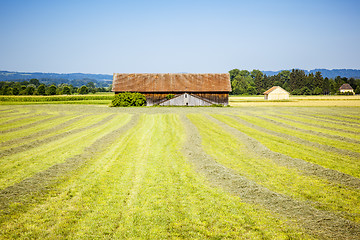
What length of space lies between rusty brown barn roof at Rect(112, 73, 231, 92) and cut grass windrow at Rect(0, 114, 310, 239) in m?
48.7

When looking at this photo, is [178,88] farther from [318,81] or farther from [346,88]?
[346,88]

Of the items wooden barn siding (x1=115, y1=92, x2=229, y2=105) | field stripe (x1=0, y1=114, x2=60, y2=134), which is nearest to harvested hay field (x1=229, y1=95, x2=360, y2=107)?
wooden barn siding (x1=115, y1=92, x2=229, y2=105)

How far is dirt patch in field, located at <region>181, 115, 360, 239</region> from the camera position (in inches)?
231

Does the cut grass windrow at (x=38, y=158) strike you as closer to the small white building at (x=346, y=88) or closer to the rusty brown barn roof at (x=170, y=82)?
the rusty brown barn roof at (x=170, y=82)

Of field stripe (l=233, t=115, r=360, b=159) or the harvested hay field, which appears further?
the harvested hay field

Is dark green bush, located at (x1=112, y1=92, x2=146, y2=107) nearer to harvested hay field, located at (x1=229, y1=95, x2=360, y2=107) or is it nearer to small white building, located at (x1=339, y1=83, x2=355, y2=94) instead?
harvested hay field, located at (x1=229, y1=95, x2=360, y2=107)

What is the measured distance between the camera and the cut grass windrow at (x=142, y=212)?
5.78m

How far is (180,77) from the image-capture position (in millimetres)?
62000

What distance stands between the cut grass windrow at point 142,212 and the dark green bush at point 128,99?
143 feet

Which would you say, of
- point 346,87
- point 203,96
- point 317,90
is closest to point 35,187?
point 203,96

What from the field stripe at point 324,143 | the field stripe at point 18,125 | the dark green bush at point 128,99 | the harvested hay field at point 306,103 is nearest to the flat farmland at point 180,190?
the field stripe at point 324,143

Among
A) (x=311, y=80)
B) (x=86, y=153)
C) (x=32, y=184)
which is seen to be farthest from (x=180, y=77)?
(x=311, y=80)

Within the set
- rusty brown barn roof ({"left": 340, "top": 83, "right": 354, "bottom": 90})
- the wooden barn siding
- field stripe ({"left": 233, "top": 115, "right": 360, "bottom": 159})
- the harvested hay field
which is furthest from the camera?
rusty brown barn roof ({"left": 340, "top": 83, "right": 354, "bottom": 90})

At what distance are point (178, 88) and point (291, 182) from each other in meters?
50.4
